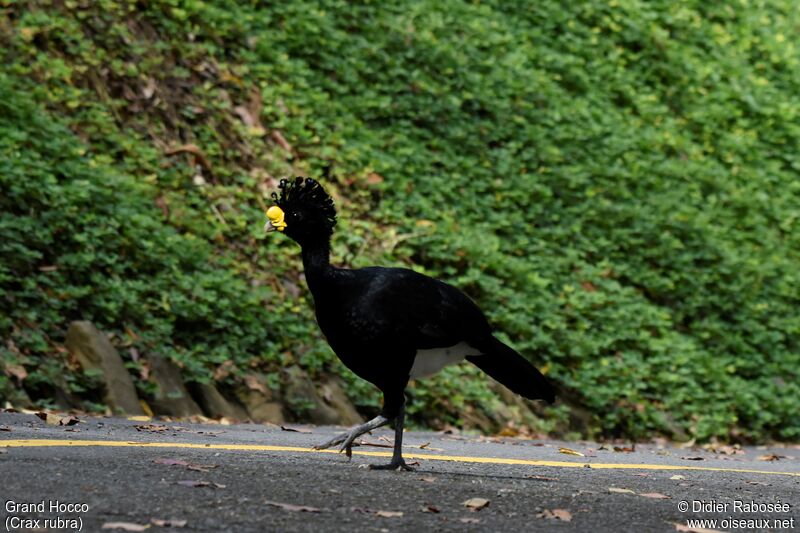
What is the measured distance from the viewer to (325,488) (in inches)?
224

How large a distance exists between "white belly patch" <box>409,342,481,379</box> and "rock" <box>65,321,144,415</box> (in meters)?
3.65

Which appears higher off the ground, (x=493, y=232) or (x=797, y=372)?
(x=493, y=232)

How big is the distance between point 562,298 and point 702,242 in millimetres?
3144

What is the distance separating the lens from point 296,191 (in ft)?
22.6

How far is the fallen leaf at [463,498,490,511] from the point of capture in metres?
5.52

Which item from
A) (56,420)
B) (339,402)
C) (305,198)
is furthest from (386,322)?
(339,402)

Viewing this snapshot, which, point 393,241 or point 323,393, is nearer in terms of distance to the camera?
point 323,393

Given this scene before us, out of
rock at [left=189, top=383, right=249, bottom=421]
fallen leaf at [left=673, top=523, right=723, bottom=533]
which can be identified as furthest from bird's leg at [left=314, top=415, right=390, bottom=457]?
rock at [left=189, top=383, right=249, bottom=421]

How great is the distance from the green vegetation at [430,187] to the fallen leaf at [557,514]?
208 inches

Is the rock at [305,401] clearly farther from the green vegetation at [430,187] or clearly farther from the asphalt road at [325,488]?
the asphalt road at [325,488]

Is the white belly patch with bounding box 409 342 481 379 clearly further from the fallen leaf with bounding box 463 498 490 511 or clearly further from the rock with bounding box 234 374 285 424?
the rock with bounding box 234 374 285 424

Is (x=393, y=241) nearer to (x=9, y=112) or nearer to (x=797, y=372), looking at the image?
(x=9, y=112)

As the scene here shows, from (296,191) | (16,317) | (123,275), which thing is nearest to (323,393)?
(123,275)

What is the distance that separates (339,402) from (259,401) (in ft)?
2.89
